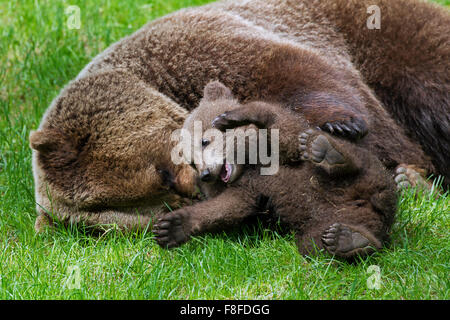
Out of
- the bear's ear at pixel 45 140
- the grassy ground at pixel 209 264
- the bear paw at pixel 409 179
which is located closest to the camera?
the grassy ground at pixel 209 264

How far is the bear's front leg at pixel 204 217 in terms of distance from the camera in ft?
15.3

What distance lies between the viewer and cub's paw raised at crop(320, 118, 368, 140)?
5.23 m

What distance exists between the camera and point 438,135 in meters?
6.49

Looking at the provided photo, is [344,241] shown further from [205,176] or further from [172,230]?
[172,230]

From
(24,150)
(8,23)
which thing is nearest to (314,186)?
(24,150)

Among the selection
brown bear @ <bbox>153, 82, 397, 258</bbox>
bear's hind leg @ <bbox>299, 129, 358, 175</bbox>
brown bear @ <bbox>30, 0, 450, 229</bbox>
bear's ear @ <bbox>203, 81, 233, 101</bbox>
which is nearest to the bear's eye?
brown bear @ <bbox>153, 82, 397, 258</bbox>

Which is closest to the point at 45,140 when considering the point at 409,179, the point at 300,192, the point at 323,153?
the point at 300,192

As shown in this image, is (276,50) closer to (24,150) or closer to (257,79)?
(257,79)

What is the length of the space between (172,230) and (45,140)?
135cm

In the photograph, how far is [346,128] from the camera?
5230 mm

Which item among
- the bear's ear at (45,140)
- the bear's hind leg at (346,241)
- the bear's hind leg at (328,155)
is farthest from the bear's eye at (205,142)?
the bear's hind leg at (346,241)

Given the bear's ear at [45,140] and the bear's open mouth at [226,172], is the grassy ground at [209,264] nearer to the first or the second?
the bear's open mouth at [226,172]

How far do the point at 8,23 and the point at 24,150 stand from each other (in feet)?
8.89

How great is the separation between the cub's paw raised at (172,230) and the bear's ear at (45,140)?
1181mm
